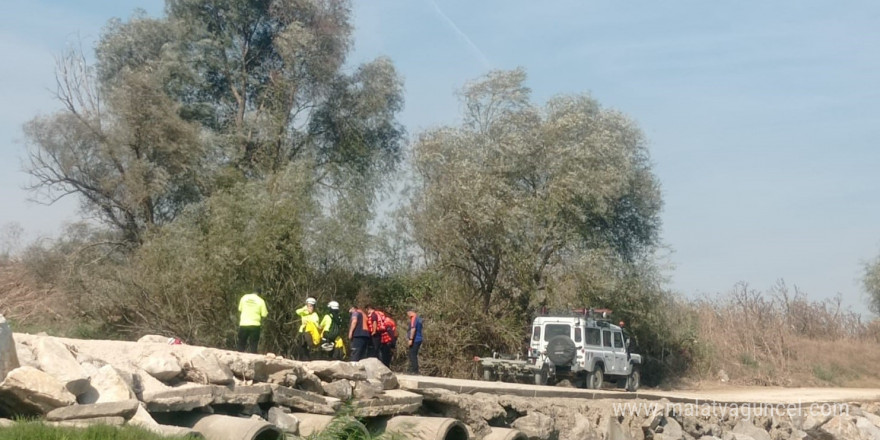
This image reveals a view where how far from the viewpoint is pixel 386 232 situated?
1169 inches

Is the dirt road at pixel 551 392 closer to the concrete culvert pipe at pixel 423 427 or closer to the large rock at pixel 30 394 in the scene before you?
the concrete culvert pipe at pixel 423 427

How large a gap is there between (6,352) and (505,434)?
786 cm

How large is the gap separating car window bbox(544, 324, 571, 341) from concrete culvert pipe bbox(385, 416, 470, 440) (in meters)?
11.6

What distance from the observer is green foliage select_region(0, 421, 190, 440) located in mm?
9164

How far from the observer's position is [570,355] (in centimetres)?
2458

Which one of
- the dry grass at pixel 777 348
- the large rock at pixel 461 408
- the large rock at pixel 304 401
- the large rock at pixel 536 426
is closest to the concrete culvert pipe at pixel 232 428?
the large rock at pixel 304 401

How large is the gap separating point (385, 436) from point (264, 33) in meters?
24.2

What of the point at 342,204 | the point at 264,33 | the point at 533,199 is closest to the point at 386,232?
the point at 342,204

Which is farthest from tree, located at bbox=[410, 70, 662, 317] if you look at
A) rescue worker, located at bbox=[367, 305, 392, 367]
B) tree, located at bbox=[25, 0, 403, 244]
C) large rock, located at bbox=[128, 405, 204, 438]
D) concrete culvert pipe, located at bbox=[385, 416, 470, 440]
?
large rock, located at bbox=[128, 405, 204, 438]

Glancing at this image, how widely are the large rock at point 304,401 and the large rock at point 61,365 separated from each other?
2851 mm

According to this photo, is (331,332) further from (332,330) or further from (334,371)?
(334,371)

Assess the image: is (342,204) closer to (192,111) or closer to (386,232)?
(386,232)

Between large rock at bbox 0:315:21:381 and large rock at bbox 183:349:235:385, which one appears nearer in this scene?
large rock at bbox 0:315:21:381

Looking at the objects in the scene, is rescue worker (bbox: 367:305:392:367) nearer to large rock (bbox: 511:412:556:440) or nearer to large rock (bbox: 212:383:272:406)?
large rock (bbox: 511:412:556:440)
